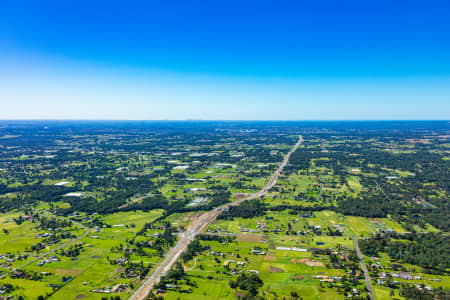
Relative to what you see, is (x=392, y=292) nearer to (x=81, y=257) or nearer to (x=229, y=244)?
(x=229, y=244)

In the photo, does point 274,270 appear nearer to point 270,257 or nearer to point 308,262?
point 270,257

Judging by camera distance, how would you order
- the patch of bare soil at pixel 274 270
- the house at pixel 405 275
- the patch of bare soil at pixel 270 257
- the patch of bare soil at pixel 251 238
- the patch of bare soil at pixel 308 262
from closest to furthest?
the house at pixel 405 275
the patch of bare soil at pixel 274 270
the patch of bare soil at pixel 308 262
the patch of bare soil at pixel 270 257
the patch of bare soil at pixel 251 238

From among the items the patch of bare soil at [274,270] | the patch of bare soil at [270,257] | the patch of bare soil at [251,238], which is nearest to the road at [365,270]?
the patch of bare soil at [274,270]

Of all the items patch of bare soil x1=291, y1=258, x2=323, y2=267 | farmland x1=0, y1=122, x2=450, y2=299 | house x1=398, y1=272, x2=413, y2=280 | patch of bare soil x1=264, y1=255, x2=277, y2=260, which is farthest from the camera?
patch of bare soil x1=264, y1=255, x2=277, y2=260

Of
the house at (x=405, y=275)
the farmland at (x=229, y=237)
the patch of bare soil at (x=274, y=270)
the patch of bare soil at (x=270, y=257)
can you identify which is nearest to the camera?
the farmland at (x=229, y=237)

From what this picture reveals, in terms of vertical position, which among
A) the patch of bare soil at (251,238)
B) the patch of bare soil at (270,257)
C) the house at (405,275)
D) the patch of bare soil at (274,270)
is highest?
the house at (405,275)

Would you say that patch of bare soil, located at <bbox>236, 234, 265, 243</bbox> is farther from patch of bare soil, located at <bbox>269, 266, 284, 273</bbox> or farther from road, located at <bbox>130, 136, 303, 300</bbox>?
patch of bare soil, located at <bbox>269, 266, 284, 273</bbox>

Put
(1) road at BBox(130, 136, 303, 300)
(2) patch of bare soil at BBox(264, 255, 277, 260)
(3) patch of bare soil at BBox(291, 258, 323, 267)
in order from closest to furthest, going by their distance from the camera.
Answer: (1) road at BBox(130, 136, 303, 300) → (3) patch of bare soil at BBox(291, 258, 323, 267) → (2) patch of bare soil at BBox(264, 255, 277, 260)

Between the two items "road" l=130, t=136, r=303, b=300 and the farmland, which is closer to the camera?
"road" l=130, t=136, r=303, b=300

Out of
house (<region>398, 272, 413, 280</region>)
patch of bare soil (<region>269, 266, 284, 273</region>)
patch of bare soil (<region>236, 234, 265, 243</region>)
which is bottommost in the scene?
patch of bare soil (<region>269, 266, 284, 273</region>)

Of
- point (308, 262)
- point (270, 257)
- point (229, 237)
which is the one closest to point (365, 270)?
point (308, 262)

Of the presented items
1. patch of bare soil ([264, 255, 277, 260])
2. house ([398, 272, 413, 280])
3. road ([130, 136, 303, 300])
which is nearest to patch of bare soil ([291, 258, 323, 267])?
patch of bare soil ([264, 255, 277, 260])

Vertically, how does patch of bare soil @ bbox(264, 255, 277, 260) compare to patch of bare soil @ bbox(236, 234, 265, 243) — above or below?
below

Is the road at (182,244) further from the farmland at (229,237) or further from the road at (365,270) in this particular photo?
the road at (365,270)
